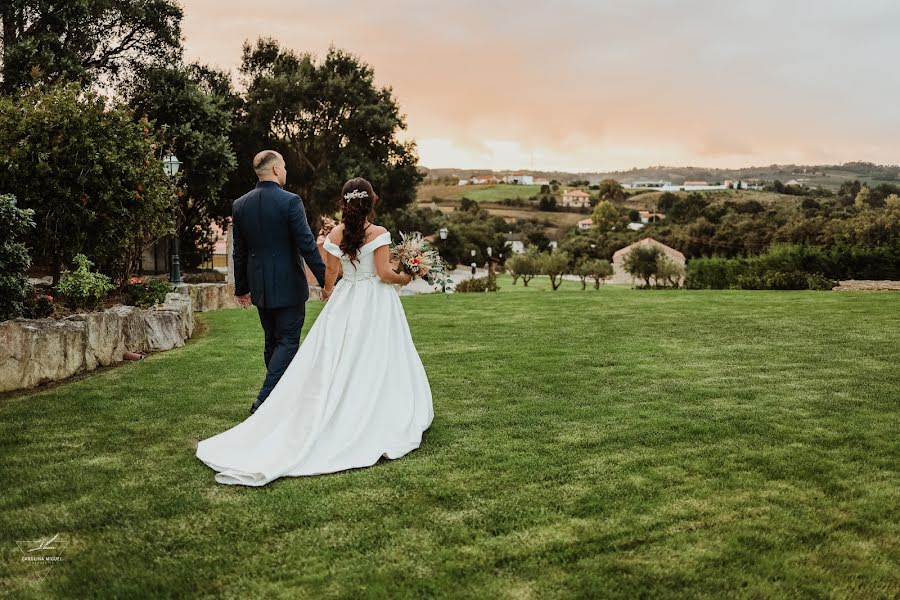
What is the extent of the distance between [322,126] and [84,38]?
1479cm

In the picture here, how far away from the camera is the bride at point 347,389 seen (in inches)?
201

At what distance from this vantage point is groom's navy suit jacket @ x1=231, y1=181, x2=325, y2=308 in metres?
6.07

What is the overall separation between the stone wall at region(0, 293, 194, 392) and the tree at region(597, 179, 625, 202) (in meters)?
145

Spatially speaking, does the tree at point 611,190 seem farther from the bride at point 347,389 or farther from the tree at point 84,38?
the bride at point 347,389

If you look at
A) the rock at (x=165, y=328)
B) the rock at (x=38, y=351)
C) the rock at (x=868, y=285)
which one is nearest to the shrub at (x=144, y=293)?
the rock at (x=165, y=328)

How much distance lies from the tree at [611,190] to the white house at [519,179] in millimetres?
15501

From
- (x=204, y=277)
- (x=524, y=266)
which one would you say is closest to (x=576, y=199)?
(x=524, y=266)

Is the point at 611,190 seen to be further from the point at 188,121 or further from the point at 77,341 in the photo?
the point at 77,341

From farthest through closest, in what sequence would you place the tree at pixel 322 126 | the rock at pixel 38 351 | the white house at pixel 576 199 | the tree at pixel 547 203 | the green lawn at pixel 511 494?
the white house at pixel 576 199 < the tree at pixel 547 203 < the tree at pixel 322 126 < the rock at pixel 38 351 < the green lawn at pixel 511 494

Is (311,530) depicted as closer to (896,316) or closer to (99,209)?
(99,209)

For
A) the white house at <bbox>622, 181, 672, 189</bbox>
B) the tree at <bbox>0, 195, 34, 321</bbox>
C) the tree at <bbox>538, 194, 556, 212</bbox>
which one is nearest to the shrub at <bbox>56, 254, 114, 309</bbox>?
the tree at <bbox>0, 195, 34, 321</bbox>

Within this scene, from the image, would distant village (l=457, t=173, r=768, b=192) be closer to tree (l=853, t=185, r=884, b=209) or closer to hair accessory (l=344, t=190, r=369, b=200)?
tree (l=853, t=185, r=884, b=209)

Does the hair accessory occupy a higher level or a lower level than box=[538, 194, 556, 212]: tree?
lower

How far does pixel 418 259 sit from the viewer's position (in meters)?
6.28
